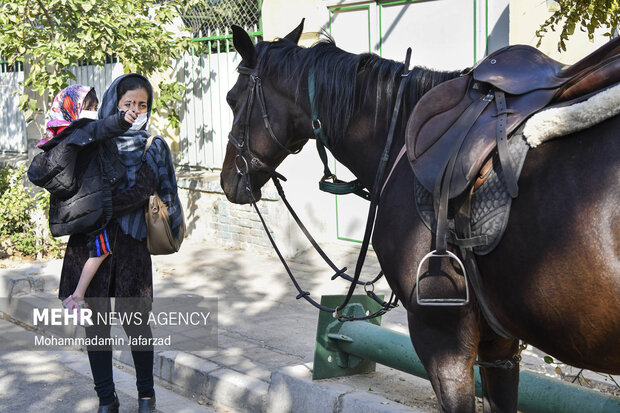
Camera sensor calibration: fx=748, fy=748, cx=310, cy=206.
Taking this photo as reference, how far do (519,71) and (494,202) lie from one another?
0.53 m

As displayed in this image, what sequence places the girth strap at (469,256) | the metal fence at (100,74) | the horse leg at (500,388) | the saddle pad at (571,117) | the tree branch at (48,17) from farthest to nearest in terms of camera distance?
the metal fence at (100,74)
the tree branch at (48,17)
the horse leg at (500,388)
the girth strap at (469,256)
the saddle pad at (571,117)

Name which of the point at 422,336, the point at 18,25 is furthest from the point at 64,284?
the point at 18,25

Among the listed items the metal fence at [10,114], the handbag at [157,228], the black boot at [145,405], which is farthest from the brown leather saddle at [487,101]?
the metal fence at [10,114]

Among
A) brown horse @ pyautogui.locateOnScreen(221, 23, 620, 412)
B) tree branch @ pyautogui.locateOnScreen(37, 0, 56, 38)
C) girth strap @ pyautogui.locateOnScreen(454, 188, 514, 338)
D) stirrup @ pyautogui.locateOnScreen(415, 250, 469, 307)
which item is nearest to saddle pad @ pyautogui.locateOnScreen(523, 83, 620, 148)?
brown horse @ pyautogui.locateOnScreen(221, 23, 620, 412)

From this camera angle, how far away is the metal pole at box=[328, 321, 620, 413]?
333 cm

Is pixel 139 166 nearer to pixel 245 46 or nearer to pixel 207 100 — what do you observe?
pixel 245 46

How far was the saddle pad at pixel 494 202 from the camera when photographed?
2.51m

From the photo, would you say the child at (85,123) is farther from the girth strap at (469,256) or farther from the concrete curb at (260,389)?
the girth strap at (469,256)

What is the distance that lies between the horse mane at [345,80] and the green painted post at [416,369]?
1305 mm

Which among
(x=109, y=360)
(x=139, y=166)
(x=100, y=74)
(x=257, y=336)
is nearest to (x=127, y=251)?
(x=139, y=166)

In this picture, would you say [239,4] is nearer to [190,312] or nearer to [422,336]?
[190,312]

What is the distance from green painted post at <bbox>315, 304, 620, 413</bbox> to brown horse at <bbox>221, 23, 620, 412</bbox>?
460mm

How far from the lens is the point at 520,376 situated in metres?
Answer: 3.57

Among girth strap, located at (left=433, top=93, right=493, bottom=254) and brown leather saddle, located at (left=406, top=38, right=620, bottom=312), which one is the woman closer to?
brown leather saddle, located at (left=406, top=38, right=620, bottom=312)
